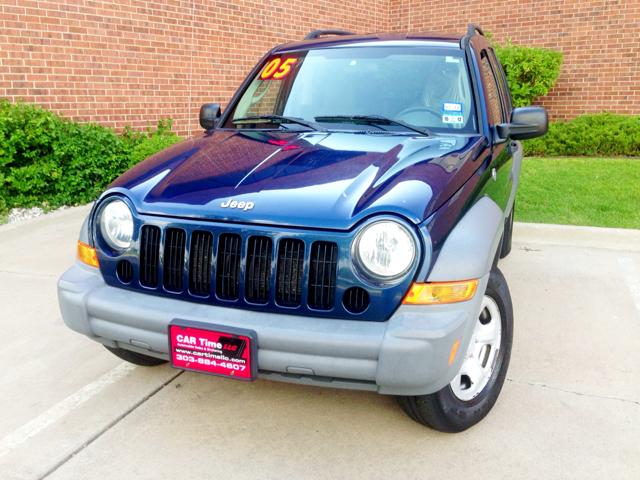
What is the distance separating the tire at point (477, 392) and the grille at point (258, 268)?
81cm

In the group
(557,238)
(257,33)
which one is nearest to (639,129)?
(557,238)

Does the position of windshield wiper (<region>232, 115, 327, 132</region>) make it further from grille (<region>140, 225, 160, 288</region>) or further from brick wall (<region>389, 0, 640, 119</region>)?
brick wall (<region>389, 0, 640, 119</region>)

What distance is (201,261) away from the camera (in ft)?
8.13

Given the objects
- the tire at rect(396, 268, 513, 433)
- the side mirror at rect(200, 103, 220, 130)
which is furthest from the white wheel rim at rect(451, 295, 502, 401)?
the side mirror at rect(200, 103, 220, 130)

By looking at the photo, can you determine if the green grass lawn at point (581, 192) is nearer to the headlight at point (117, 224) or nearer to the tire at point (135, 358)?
the tire at point (135, 358)

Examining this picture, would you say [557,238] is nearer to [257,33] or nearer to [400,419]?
[400,419]

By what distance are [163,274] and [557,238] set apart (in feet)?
15.3

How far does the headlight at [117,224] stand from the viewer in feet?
8.61

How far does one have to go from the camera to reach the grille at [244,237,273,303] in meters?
2.38

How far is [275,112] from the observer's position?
3721 mm

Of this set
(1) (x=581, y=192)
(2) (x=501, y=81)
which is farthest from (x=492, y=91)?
(1) (x=581, y=192)

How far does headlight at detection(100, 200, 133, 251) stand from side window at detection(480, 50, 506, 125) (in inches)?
86.5

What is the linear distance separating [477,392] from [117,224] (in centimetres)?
186

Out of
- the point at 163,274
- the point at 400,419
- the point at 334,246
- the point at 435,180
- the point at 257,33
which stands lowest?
the point at 400,419
